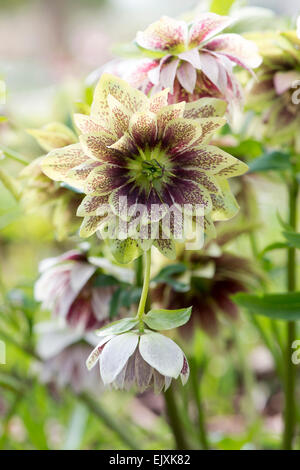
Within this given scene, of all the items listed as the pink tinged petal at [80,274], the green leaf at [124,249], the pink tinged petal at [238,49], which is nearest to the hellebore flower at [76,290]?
the pink tinged petal at [80,274]

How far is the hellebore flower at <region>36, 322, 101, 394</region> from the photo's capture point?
0.63 m

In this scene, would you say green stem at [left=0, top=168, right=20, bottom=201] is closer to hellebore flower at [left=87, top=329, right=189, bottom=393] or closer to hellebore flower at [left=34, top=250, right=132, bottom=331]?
hellebore flower at [left=34, top=250, right=132, bottom=331]

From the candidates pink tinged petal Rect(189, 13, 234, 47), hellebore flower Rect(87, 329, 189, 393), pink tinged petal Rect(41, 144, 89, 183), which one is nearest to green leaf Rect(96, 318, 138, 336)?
hellebore flower Rect(87, 329, 189, 393)

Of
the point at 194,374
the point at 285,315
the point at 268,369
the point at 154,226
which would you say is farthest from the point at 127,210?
the point at 268,369

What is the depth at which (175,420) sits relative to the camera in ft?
1.78

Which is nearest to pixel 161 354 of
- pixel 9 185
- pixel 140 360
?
pixel 140 360

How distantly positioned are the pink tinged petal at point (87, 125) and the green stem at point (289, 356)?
0.85 ft

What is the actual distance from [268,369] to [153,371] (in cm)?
89

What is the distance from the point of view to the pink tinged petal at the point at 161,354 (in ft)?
1.14

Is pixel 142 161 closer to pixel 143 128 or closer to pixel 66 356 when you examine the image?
pixel 143 128

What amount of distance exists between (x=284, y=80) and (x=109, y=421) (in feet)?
1.36

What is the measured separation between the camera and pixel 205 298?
60cm

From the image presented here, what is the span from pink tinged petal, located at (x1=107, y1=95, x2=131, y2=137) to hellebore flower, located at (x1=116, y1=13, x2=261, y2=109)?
0.05 m

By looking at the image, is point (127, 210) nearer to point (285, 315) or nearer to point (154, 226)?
point (154, 226)
